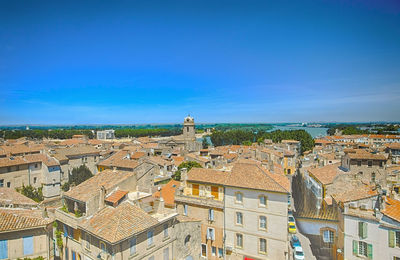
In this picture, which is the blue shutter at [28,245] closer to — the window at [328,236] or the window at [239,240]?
the window at [239,240]

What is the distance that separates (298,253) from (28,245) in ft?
81.2

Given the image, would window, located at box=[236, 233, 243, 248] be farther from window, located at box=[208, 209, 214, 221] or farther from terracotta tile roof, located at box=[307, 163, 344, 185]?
terracotta tile roof, located at box=[307, 163, 344, 185]

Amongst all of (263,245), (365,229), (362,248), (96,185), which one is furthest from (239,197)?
(96,185)

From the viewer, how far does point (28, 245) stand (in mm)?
17328

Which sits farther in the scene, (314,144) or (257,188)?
(314,144)

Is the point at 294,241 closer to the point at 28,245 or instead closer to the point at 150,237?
the point at 150,237

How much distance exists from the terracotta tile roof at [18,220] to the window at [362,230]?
26028 mm

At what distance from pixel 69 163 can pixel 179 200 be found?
4136 centimetres

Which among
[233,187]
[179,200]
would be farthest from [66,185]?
[233,187]

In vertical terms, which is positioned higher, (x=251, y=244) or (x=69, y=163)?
(x=69, y=163)

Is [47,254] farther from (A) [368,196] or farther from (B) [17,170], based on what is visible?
(B) [17,170]

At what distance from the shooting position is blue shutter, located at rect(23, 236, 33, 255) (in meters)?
17.2

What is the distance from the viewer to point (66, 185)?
50.2 m

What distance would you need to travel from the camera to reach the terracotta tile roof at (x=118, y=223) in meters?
17.9
